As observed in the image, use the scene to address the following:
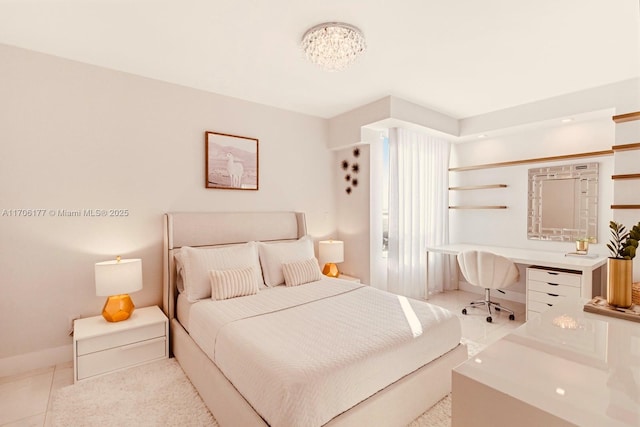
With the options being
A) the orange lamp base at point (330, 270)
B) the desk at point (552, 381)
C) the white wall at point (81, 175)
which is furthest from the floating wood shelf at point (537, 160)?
the white wall at point (81, 175)

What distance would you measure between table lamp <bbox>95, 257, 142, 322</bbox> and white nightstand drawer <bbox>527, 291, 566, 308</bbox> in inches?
149

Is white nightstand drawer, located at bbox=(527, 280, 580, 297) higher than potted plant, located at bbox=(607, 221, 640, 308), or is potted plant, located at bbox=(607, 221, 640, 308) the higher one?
potted plant, located at bbox=(607, 221, 640, 308)

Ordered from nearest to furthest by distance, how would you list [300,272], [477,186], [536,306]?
[300,272] → [536,306] → [477,186]

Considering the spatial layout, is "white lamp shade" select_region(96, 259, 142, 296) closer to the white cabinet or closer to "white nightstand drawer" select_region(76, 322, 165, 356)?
"white nightstand drawer" select_region(76, 322, 165, 356)

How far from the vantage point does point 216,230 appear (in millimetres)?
3135

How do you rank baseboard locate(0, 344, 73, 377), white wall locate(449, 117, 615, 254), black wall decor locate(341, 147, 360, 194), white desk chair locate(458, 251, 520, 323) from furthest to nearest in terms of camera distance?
1. black wall decor locate(341, 147, 360, 194)
2. white wall locate(449, 117, 615, 254)
3. white desk chair locate(458, 251, 520, 323)
4. baseboard locate(0, 344, 73, 377)

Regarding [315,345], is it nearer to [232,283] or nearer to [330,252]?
[232,283]

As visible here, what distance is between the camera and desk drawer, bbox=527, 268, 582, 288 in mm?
2834

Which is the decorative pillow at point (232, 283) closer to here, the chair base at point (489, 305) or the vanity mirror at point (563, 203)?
the chair base at point (489, 305)

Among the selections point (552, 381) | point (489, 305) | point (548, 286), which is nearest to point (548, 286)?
point (548, 286)

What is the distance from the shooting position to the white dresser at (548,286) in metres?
2.85

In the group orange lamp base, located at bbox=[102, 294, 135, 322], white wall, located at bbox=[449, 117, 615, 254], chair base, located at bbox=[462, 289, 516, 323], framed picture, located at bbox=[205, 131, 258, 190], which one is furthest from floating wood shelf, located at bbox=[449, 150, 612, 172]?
orange lamp base, located at bbox=[102, 294, 135, 322]

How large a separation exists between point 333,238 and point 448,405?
8.63ft

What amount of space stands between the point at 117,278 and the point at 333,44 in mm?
2438
